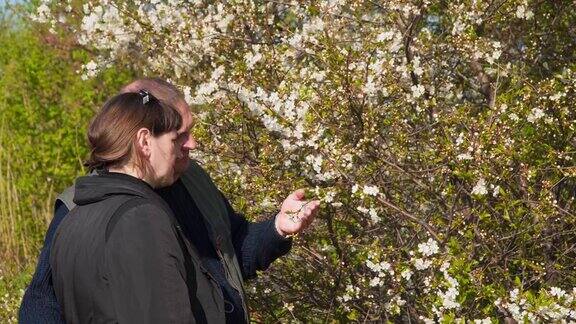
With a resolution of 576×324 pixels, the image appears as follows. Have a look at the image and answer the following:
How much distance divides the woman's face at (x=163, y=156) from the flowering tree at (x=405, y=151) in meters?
0.71

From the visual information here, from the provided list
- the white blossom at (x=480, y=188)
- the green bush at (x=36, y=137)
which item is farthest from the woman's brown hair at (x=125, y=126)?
the green bush at (x=36, y=137)

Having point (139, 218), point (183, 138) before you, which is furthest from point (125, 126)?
point (139, 218)

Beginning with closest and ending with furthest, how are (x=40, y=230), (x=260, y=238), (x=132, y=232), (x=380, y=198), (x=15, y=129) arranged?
1. (x=132, y=232)
2. (x=260, y=238)
3. (x=380, y=198)
4. (x=40, y=230)
5. (x=15, y=129)

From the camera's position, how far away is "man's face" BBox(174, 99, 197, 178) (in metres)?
2.59

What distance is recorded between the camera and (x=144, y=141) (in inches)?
98.6

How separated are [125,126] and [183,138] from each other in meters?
0.17

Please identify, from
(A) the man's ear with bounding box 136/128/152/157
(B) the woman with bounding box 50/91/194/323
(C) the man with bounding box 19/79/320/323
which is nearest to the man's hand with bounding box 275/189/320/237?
(C) the man with bounding box 19/79/320/323

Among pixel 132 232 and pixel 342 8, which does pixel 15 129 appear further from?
pixel 132 232

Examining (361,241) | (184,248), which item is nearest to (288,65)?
(361,241)

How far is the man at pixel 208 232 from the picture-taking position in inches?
100

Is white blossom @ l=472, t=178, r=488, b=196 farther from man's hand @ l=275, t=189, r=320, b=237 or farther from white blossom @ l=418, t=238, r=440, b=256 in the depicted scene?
man's hand @ l=275, t=189, r=320, b=237

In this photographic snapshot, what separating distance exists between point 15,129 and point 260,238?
255 inches

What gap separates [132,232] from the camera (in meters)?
2.31

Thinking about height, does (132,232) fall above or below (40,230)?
below
